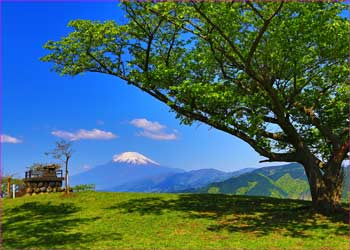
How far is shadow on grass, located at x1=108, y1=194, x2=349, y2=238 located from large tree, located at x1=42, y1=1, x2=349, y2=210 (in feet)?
5.98

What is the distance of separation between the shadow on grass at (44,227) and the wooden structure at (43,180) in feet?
28.9

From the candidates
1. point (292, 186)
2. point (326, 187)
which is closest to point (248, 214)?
point (326, 187)

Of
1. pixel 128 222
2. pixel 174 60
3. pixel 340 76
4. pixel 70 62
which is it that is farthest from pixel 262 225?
pixel 70 62

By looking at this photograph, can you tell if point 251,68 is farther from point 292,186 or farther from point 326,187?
point 292,186

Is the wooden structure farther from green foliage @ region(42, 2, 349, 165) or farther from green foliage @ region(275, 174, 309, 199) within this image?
green foliage @ region(275, 174, 309, 199)

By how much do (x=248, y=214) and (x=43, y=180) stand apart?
2138cm

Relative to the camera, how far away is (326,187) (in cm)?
2050

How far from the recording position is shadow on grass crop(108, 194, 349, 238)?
17.3 metres

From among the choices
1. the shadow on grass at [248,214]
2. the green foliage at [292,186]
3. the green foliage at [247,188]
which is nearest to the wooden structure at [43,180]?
the shadow on grass at [248,214]

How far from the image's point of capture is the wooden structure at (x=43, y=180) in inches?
1406

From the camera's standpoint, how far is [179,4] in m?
16.5

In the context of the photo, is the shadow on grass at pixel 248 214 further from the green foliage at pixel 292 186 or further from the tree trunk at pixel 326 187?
the green foliage at pixel 292 186

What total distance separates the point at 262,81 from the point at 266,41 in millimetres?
1922

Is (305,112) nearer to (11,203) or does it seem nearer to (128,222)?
(128,222)
